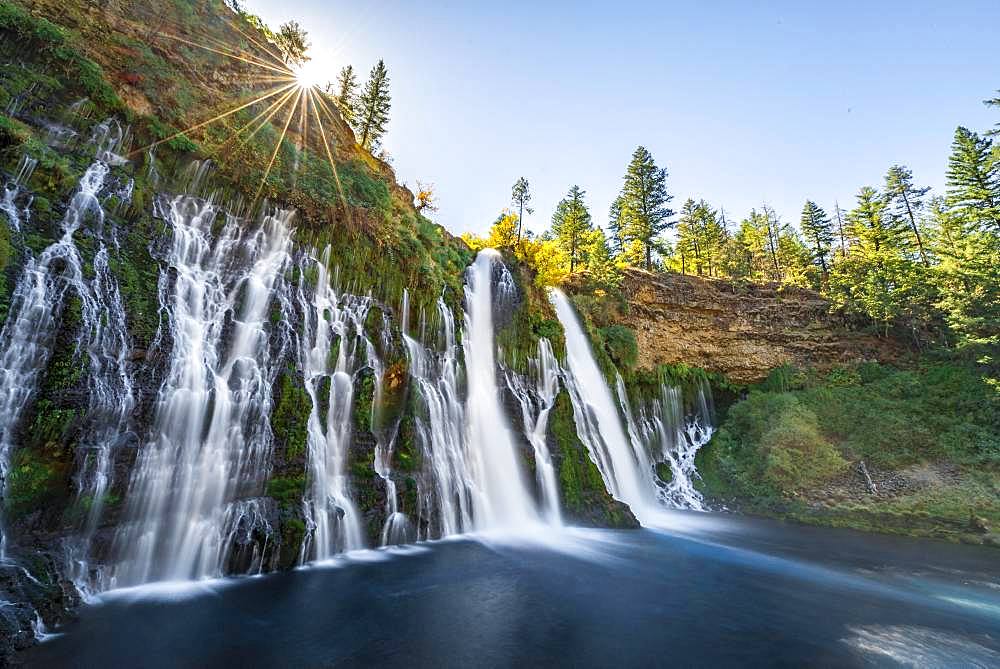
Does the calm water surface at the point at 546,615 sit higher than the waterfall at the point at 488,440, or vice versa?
the waterfall at the point at 488,440

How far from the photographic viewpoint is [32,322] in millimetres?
7312

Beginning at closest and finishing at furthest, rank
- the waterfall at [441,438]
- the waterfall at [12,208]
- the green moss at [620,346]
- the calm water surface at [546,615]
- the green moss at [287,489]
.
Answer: the calm water surface at [546,615] → the waterfall at [12,208] → the green moss at [287,489] → the waterfall at [441,438] → the green moss at [620,346]

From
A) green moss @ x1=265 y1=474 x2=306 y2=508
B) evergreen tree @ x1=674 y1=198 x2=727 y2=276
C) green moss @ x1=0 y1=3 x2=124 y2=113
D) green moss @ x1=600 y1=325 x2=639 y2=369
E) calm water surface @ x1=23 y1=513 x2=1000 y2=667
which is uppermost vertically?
evergreen tree @ x1=674 y1=198 x2=727 y2=276

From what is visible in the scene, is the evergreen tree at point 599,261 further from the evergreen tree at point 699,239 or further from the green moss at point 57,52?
the green moss at point 57,52

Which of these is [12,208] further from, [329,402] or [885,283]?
[885,283]

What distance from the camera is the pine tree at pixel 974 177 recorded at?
2456cm

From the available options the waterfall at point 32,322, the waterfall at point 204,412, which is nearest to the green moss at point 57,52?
the waterfall at point 204,412

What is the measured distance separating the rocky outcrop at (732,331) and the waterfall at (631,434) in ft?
10.0

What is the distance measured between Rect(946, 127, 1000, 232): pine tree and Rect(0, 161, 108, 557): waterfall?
1555 inches

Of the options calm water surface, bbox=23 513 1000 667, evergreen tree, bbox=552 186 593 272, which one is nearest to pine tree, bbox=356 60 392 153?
evergreen tree, bbox=552 186 593 272

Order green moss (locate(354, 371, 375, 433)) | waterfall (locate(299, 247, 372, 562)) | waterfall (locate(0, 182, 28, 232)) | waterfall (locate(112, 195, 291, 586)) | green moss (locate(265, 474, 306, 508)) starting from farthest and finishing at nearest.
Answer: green moss (locate(354, 371, 375, 433)) < waterfall (locate(299, 247, 372, 562)) < green moss (locate(265, 474, 306, 508)) < waterfall (locate(0, 182, 28, 232)) < waterfall (locate(112, 195, 291, 586))

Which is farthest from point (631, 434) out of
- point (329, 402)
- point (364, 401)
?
point (329, 402)

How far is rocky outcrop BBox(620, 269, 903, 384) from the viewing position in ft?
89.6

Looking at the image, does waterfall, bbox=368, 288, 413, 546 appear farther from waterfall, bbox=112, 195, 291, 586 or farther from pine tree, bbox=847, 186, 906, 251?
pine tree, bbox=847, 186, 906, 251
